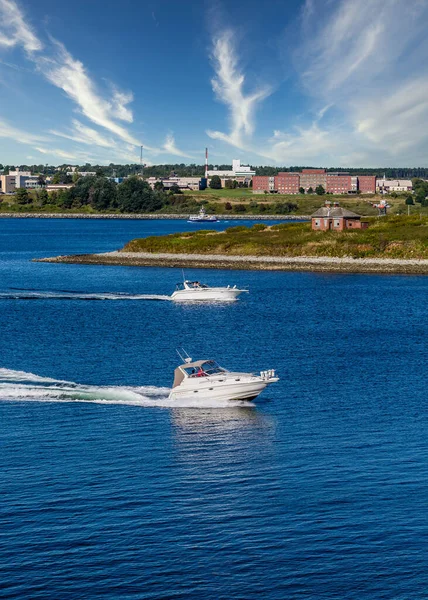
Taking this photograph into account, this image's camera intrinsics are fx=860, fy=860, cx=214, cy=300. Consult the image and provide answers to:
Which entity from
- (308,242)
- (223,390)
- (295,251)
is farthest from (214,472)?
(308,242)

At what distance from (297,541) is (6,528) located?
347 inches

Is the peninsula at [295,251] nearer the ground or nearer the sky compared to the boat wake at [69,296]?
nearer the sky

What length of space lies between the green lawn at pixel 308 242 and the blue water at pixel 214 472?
203 feet

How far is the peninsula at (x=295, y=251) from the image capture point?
4616 inches

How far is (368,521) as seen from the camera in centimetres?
2684

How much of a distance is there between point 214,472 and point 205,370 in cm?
1159

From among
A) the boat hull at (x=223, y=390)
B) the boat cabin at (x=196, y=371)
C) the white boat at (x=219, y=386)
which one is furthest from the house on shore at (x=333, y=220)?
the boat hull at (x=223, y=390)

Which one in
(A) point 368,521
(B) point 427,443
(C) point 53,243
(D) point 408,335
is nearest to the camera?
(A) point 368,521

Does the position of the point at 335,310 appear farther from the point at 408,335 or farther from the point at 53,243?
the point at 53,243

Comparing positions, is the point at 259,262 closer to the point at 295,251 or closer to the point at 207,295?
the point at 295,251

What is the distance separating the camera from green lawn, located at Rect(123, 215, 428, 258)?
123m

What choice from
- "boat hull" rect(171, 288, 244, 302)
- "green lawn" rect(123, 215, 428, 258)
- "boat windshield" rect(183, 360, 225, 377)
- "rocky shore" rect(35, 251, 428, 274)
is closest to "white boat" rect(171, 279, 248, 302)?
"boat hull" rect(171, 288, 244, 302)

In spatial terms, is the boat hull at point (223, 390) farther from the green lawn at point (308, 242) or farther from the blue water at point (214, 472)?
the green lawn at point (308, 242)

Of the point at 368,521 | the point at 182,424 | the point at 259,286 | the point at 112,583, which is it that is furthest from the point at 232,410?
the point at 259,286
